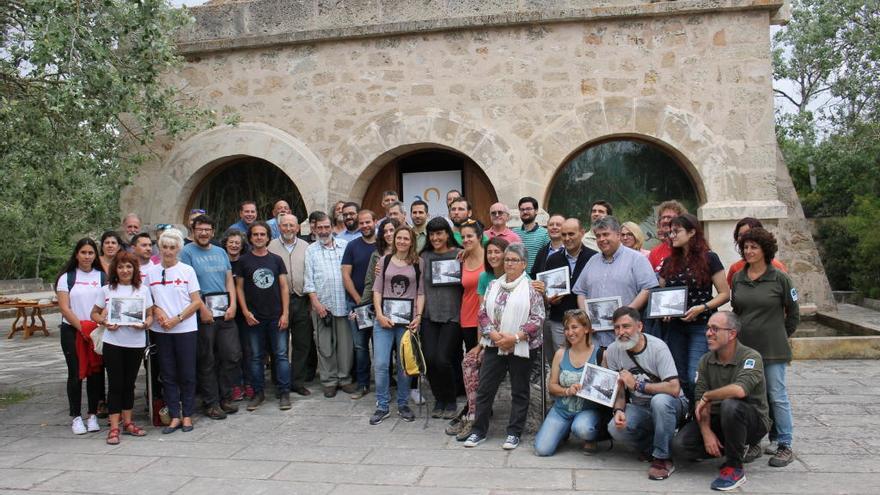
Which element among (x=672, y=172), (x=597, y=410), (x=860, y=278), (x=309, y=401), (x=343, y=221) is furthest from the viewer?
(x=860, y=278)

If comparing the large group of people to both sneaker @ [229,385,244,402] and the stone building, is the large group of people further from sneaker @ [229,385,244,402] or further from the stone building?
the stone building

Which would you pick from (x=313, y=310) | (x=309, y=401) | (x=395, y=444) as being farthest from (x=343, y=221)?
(x=395, y=444)

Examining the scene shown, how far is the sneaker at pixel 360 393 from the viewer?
23.0 feet

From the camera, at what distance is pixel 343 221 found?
298 inches

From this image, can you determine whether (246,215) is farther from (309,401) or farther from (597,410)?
(597,410)

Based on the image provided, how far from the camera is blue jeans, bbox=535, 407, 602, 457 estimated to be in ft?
16.8

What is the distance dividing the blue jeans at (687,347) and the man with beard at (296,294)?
11.3ft

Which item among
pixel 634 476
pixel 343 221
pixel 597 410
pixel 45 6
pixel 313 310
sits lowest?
pixel 634 476

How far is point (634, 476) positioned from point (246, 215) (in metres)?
4.65

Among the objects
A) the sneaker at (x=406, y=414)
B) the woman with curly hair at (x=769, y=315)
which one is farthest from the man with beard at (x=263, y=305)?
the woman with curly hair at (x=769, y=315)

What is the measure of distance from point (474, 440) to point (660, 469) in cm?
139

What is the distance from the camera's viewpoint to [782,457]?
4867mm

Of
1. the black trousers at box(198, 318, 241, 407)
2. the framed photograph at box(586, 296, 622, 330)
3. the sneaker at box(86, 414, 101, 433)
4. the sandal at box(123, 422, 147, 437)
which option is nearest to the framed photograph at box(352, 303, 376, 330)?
the black trousers at box(198, 318, 241, 407)

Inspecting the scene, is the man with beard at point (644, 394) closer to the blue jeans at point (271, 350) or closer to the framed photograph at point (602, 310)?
the framed photograph at point (602, 310)
